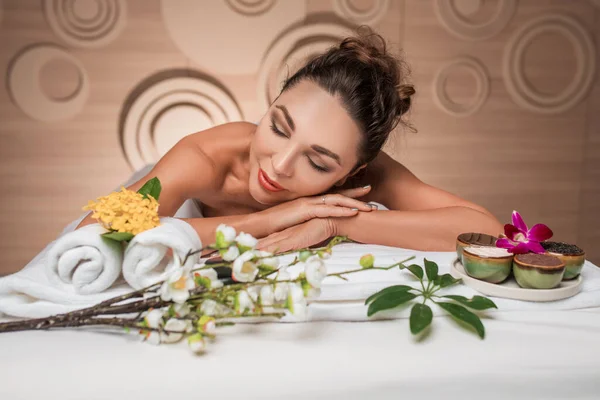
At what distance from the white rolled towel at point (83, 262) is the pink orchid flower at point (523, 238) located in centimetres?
83

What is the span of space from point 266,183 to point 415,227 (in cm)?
48

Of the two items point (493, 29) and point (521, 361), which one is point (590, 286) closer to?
point (521, 361)

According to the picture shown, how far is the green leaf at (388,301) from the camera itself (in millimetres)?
910

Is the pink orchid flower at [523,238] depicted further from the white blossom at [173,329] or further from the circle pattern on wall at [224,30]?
the circle pattern on wall at [224,30]

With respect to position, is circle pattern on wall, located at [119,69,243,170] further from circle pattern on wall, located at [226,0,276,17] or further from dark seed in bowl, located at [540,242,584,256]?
dark seed in bowl, located at [540,242,584,256]

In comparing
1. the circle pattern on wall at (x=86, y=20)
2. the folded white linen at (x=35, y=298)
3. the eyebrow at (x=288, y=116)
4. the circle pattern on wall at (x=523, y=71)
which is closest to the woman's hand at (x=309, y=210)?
the eyebrow at (x=288, y=116)

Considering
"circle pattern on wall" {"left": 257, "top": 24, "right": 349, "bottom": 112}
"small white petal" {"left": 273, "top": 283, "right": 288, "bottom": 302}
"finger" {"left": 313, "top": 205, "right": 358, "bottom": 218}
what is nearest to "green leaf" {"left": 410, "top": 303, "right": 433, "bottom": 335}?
"small white petal" {"left": 273, "top": 283, "right": 288, "bottom": 302}

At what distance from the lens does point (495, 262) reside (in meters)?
1.06

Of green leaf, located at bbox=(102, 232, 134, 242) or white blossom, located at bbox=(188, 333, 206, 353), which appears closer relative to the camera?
white blossom, located at bbox=(188, 333, 206, 353)

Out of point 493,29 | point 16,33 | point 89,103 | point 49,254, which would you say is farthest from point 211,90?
point 49,254

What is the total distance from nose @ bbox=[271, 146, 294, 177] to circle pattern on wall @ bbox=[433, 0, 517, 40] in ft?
5.78

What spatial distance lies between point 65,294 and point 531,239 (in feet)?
3.20

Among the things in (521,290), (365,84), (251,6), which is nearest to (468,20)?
(251,6)

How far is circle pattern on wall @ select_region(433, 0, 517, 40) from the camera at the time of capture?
282cm
